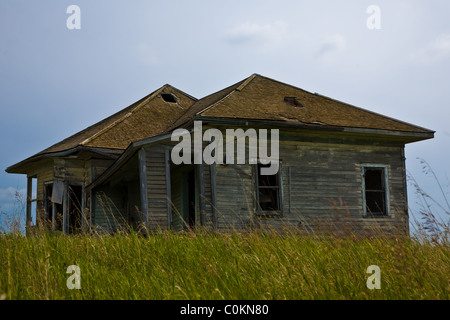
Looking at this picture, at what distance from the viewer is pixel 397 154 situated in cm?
1595

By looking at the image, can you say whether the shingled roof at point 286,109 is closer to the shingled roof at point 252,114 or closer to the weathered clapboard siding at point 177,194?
the shingled roof at point 252,114

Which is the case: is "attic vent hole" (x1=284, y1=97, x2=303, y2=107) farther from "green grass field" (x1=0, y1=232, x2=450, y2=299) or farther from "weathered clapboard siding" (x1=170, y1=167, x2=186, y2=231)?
"green grass field" (x1=0, y1=232, x2=450, y2=299)

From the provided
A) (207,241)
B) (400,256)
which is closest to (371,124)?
(207,241)

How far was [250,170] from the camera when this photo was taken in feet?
45.6

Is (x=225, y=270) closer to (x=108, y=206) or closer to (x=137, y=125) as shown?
(x=108, y=206)

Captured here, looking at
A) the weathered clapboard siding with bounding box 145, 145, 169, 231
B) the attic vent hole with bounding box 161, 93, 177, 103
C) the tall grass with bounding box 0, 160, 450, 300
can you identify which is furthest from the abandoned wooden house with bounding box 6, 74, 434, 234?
the tall grass with bounding box 0, 160, 450, 300

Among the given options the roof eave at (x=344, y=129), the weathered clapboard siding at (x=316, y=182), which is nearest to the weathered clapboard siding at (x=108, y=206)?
the roof eave at (x=344, y=129)

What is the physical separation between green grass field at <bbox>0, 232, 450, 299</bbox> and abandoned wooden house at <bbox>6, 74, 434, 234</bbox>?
215 inches

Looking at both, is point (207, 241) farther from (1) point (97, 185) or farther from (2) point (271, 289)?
(1) point (97, 185)

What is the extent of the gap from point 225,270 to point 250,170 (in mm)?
8749

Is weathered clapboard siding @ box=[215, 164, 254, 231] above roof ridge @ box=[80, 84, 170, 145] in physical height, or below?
below

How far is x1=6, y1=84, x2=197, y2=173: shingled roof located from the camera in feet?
54.5

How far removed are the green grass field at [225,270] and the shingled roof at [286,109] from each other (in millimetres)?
6709
